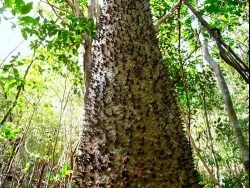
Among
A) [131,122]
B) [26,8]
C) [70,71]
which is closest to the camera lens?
[131,122]

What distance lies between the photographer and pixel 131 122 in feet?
5.73

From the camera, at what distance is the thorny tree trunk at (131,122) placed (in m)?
1.63

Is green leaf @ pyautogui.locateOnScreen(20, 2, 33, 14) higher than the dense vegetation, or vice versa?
the dense vegetation

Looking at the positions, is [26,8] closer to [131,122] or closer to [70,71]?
[131,122]

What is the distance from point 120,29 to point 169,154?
1.00 meters

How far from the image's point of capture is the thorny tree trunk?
1629 millimetres

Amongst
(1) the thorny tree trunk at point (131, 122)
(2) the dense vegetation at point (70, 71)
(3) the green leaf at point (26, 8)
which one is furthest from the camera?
(2) the dense vegetation at point (70, 71)

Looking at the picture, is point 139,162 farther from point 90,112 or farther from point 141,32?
point 141,32

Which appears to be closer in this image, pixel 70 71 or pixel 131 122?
pixel 131 122

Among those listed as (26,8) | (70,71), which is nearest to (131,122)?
(26,8)

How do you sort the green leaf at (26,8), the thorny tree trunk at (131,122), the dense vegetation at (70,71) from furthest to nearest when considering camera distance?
the dense vegetation at (70,71) < the green leaf at (26,8) < the thorny tree trunk at (131,122)

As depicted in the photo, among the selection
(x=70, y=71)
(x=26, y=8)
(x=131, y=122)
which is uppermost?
(x=70, y=71)

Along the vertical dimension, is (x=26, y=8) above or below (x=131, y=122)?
above

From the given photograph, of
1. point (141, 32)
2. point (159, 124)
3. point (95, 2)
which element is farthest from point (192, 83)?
point (159, 124)
